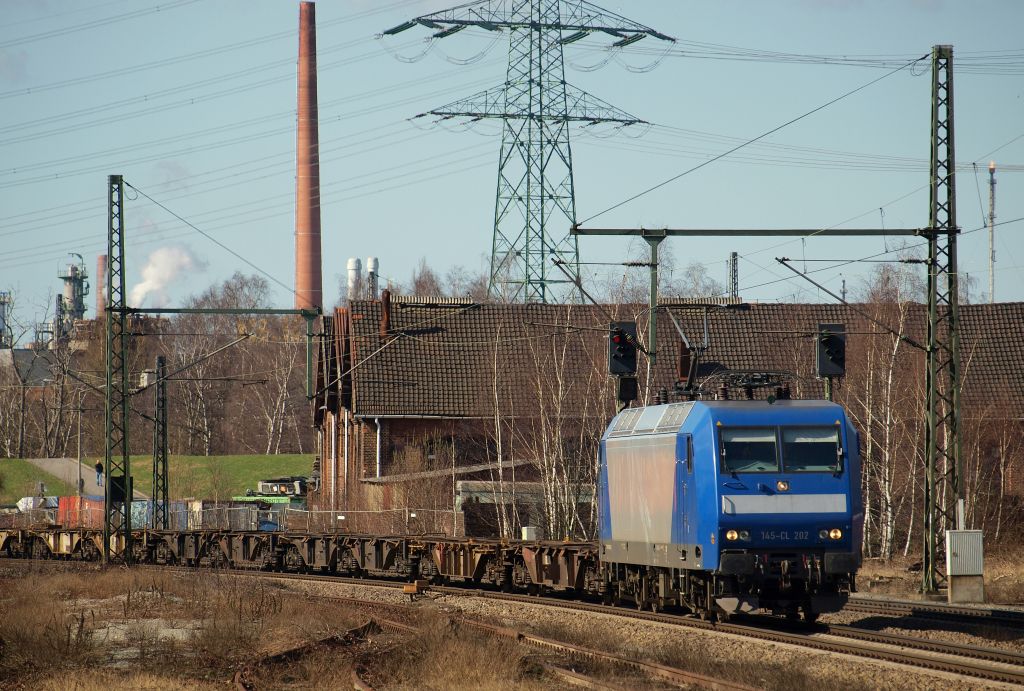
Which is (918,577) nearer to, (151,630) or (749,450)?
(749,450)

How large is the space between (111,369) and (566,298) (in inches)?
1042

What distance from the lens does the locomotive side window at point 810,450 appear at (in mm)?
18484

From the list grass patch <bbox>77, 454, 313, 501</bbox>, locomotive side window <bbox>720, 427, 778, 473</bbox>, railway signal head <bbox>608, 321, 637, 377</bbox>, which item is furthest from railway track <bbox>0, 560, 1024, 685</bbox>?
grass patch <bbox>77, 454, 313, 501</bbox>

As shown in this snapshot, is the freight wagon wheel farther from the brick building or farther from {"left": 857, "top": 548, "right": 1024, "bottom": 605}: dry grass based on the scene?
{"left": 857, "top": 548, "right": 1024, "bottom": 605}: dry grass

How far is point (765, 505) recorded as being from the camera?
18203mm

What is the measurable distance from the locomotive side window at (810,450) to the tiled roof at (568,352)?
81.0 ft

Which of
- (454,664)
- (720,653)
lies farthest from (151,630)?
(720,653)

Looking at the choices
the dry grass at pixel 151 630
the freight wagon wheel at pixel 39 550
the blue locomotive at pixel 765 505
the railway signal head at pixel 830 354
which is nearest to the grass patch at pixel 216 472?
the freight wagon wheel at pixel 39 550

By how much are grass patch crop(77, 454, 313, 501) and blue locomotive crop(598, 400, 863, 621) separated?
64685 millimetres

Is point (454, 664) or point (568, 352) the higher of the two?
point (568, 352)

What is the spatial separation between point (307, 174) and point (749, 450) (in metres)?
63.0

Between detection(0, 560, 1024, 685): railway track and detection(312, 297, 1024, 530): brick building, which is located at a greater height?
detection(312, 297, 1024, 530): brick building

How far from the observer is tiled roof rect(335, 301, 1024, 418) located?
4575 cm

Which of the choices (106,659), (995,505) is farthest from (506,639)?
(995,505)
